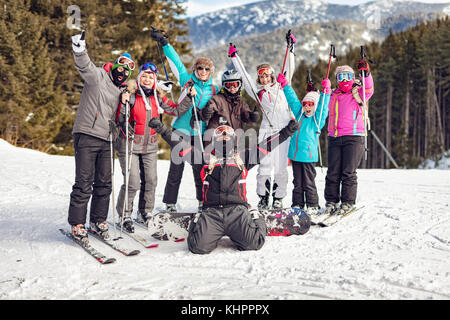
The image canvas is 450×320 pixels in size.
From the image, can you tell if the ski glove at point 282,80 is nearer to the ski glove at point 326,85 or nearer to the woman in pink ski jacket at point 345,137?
the ski glove at point 326,85

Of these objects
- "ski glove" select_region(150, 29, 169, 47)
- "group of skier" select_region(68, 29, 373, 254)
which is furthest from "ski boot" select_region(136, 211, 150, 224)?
"ski glove" select_region(150, 29, 169, 47)

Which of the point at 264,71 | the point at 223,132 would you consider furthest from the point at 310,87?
the point at 223,132

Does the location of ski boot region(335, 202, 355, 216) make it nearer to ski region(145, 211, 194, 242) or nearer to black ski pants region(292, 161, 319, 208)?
black ski pants region(292, 161, 319, 208)

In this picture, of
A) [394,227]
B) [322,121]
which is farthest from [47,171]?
[394,227]

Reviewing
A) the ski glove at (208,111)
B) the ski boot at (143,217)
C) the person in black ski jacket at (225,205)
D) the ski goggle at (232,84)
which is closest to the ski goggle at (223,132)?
the person in black ski jacket at (225,205)

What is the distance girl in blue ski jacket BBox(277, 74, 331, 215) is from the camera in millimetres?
4691

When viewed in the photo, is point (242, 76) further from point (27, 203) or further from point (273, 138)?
point (27, 203)

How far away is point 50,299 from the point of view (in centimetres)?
236

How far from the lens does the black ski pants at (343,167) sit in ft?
15.3

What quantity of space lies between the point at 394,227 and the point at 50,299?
12.1 ft

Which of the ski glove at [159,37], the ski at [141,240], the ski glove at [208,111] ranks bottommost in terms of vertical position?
the ski at [141,240]

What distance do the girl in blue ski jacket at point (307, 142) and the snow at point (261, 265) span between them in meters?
0.62

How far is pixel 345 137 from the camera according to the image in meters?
4.72
